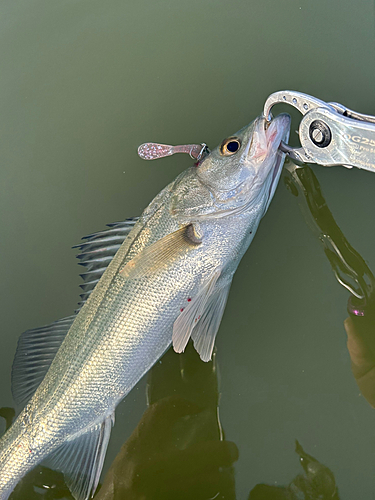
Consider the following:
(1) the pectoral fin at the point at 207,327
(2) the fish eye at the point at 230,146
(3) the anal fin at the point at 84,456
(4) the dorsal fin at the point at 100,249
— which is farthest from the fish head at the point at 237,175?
(3) the anal fin at the point at 84,456

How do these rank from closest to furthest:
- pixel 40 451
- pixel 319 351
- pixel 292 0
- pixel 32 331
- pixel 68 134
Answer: pixel 40 451 → pixel 32 331 → pixel 319 351 → pixel 292 0 → pixel 68 134

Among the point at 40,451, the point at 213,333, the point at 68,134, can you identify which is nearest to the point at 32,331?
the point at 40,451

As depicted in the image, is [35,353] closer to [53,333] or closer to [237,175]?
[53,333]

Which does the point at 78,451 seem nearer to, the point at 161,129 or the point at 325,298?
the point at 325,298

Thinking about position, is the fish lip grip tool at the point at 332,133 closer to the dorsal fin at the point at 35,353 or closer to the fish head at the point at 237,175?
the fish head at the point at 237,175

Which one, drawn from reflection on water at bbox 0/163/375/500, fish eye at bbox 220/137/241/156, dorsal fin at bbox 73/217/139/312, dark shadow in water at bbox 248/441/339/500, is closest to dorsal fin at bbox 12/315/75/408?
dorsal fin at bbox 73/217/139/312

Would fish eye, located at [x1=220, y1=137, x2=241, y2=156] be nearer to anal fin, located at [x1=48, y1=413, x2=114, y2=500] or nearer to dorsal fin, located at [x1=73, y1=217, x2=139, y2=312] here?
dorsal fin, located at [x1=73, y1=217, x2=139, y2=312]
